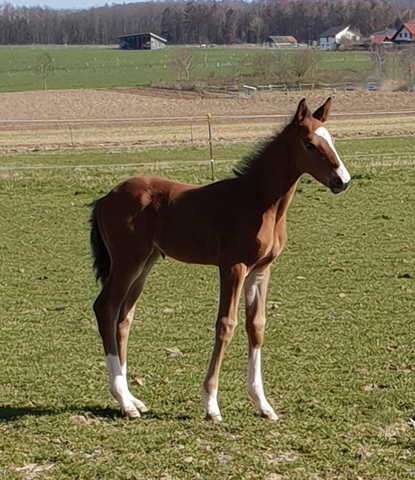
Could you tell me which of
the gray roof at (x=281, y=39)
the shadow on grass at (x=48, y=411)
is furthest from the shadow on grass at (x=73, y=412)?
the gray roof at (x=281, y=39)

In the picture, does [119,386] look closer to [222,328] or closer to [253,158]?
[222,328]

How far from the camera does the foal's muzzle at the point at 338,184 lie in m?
4.83

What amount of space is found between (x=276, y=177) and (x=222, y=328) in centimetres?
99

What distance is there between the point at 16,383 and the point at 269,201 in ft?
7.62

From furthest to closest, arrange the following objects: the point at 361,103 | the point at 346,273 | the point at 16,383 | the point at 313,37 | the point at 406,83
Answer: the point at 313,37 → the point at 406,83 → the point at 361,103 → the point at 346,273 → the point at 16,383

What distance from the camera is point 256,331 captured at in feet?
17.4

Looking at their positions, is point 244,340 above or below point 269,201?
Result: below

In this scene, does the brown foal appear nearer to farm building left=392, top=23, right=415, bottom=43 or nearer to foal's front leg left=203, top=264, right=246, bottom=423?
foal's front leg left=203, top=264, right=246, bottom=423

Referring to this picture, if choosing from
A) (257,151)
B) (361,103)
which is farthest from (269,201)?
(361,103)

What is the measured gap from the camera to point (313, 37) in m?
146

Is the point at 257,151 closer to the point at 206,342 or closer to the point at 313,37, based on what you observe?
the point at 206,342

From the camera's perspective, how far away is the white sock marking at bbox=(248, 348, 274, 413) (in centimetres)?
523

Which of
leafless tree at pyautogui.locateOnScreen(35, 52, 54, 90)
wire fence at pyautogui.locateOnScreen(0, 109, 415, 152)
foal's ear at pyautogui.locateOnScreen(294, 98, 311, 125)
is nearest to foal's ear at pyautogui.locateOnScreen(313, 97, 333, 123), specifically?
foal's ear at pyautogui.locateOnScreen(294, 98, 311, 125)

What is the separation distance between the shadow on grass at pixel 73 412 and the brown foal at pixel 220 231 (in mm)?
106
